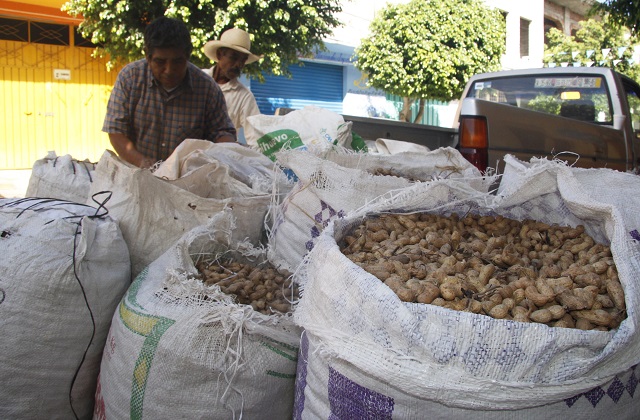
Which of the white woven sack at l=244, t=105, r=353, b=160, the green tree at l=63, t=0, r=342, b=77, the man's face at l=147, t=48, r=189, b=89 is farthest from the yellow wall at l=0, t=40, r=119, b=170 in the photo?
the white woven sack at l=244, t=105, r=353, b=160

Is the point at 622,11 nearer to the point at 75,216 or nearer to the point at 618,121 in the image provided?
the point at 618,121

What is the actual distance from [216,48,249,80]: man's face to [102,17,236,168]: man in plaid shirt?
3.71ft

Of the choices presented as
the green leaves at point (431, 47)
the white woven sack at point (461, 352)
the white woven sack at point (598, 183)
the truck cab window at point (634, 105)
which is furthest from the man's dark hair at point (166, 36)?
the green leaves at point (431, 47)

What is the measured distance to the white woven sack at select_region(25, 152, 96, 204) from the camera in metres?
2.62

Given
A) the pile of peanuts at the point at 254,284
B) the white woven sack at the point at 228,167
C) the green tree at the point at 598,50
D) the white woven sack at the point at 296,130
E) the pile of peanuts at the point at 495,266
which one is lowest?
the pile of peanuts at the point at 254,284

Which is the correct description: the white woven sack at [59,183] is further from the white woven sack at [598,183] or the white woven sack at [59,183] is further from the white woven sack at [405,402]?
the white woven sack at [598,183]

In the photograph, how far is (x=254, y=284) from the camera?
1.95 m

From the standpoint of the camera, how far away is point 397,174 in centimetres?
237

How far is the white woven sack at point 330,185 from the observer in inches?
79.3

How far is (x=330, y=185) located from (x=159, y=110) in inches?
59.9

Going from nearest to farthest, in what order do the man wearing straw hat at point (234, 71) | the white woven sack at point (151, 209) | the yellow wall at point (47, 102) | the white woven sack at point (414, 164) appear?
1. the white woven sack at point (151, 209)
2. the white woven sack at point (414, 164)
3. the man wearing straw hat at point (234, 71)
4. the yellow wall at point (47, 102)

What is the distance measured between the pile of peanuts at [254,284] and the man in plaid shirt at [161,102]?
3.46ft

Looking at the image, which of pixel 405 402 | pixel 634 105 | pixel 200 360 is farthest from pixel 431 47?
pixel 405 402

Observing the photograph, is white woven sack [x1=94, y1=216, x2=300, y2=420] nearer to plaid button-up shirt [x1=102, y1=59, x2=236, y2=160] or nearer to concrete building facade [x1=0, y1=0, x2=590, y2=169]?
plaid button-up shirt [x1=102, y1=59, x2=236, y2=160]
